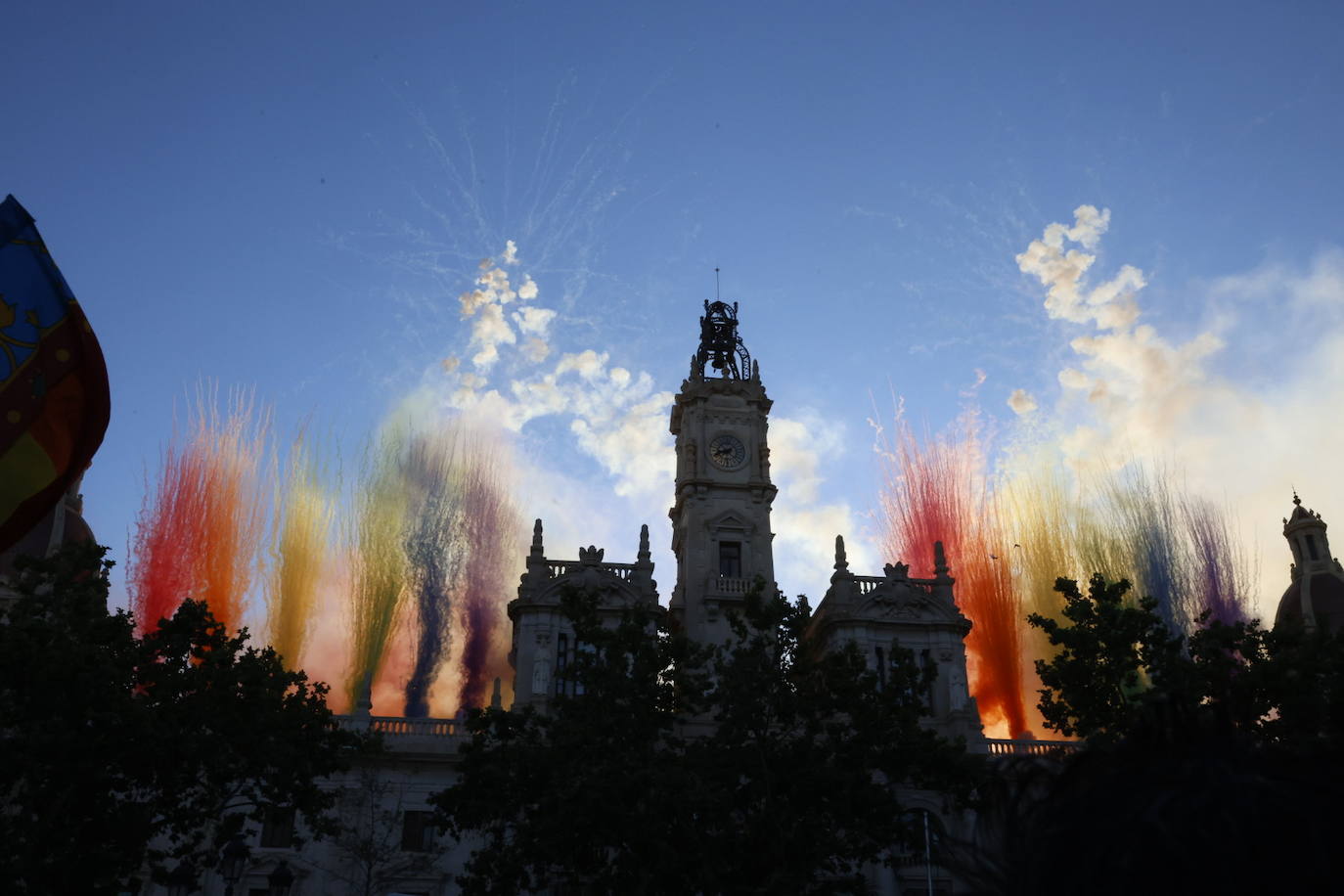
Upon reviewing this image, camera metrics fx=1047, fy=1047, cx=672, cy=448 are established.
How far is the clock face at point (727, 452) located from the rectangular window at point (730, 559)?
454 cm

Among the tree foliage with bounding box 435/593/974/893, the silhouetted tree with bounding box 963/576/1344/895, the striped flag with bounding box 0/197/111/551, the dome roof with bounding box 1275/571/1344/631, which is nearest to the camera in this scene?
the silhouetted tree with bounding box 963/576/1344/895

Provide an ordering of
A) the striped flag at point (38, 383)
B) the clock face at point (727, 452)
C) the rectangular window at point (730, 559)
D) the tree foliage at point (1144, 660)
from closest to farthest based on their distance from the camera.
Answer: the striped flag at point (38, 383) → the tree foliage at point (1144, 660) → the rectangular window at point (730, 559) → the clock face at point (727, 452)

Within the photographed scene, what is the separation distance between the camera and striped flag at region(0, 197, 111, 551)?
53.7 ft

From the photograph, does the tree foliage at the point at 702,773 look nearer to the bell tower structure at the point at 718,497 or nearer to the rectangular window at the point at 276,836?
the rectangular window at the point at 276,836

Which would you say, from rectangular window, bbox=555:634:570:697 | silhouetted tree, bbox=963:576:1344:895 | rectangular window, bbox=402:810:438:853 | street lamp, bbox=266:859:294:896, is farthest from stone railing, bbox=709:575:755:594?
silhouetted tree, bbox=963:576:1344:895

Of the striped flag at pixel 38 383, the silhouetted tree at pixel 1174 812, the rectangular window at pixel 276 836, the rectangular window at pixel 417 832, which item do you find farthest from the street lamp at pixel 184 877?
the silhouetted tree at pixel 1174 812

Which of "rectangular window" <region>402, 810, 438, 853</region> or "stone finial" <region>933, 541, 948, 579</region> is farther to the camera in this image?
"stone finial" <region>933, 541, 948, 579</region>

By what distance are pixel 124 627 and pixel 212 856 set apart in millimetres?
7336

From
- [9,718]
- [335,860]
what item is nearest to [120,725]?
[9,718]

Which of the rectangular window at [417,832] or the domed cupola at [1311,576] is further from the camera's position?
the domed cupola at [1311,576]

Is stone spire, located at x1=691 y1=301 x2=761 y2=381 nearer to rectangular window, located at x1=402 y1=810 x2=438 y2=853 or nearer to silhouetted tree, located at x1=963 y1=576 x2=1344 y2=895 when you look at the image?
rectangular window, located at x1=402 y1=810 x2=438 y2=853

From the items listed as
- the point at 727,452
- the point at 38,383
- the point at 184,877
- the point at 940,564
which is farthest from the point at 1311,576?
the point at 38,383

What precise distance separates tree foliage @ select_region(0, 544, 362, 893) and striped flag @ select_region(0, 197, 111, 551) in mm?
13945

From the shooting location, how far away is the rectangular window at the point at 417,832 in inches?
1710
